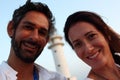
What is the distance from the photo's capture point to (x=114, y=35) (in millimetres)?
3088

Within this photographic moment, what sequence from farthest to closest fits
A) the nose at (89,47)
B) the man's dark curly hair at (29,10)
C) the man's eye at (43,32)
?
the man's dark curly hair at (29,10) → the man's eye at (43,32) → the nose at (89,47)

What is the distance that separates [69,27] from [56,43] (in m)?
31.1

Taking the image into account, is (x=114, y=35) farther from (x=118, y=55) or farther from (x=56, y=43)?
(x=56, y=43)

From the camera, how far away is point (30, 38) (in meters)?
3.27

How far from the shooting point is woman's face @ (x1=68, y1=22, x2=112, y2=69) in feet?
8.98

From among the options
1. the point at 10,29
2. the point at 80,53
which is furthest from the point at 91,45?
the point at 10,29

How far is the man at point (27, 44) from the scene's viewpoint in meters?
3.26

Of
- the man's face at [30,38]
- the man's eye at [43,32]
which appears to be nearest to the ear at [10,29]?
the man's face at [30,38]

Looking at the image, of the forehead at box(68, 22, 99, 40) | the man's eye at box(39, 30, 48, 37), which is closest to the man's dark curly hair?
the man's eye at box(39, 30, 48, 37)

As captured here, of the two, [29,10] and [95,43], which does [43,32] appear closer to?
[29,10]

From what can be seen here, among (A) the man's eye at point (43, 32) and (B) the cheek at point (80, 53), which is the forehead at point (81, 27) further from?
(A) the man's eye at point (43, 32)

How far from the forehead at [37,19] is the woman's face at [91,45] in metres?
0.71

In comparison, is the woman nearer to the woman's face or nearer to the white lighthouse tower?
the woman's face

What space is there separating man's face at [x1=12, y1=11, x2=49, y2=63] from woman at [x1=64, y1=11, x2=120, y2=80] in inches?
17.6
